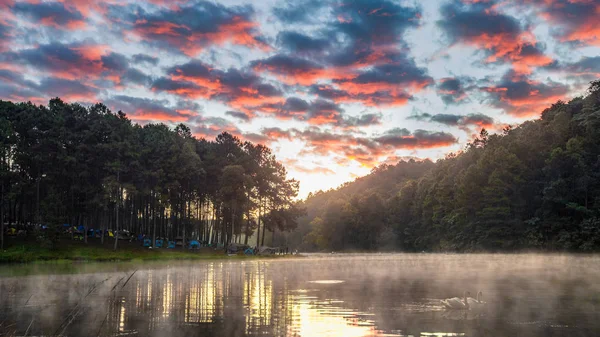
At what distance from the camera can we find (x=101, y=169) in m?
85.2

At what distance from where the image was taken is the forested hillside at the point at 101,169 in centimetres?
7625

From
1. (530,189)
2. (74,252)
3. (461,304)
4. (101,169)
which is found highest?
(101,169)

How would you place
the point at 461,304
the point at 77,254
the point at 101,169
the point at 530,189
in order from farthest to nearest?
the point at 530,189 → the point at 101,169 → the point at 77,254 → the point at 461,304

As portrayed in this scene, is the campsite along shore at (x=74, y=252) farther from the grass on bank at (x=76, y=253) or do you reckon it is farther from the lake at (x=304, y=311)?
the lake at (x=304, y=311)

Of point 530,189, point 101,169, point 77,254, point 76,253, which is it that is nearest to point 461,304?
point 77,254

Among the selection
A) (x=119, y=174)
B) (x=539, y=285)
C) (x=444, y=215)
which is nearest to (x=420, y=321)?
(x=539, y=285)

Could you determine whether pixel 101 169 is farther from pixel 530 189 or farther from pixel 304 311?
pixel 530 189

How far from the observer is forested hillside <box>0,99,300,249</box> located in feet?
250

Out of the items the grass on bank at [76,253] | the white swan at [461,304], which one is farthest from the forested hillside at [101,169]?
the white swan at [461,304]

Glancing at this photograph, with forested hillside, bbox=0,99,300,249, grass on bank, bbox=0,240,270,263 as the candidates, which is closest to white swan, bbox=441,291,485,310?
grass on bank, bbox=0,240,270,263

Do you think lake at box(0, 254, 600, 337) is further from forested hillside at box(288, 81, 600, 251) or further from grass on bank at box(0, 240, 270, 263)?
forested hillside at box(288, 81, 600, 251)

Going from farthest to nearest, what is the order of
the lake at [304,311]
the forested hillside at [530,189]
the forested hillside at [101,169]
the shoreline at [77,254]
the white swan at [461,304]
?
the forested hillside at [530,189] → the forested hillside at [101,169] → the shoreline at [77,254] → the white swan at [461,304] → the lake at [304,311]

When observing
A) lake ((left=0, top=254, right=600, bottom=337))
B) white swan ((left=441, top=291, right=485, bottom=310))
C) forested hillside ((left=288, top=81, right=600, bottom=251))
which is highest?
forested hillside ((left=288, top=81, right=600, bottom=251))

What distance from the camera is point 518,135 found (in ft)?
373
